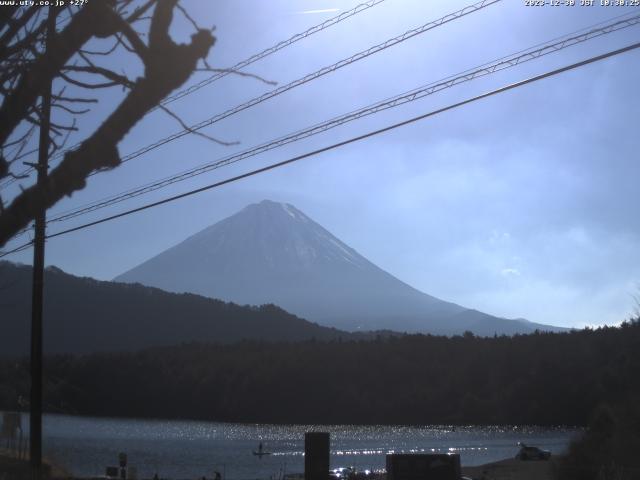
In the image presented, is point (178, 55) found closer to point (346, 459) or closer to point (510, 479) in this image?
point (510, 479)

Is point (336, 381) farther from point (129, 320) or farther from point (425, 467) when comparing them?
point (425, 467)

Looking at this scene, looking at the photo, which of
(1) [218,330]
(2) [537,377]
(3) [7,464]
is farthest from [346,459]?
(1) [218,330]

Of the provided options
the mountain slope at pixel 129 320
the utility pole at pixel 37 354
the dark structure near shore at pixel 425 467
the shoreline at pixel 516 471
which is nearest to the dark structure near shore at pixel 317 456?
the dark structure near shore at pixel 425 467

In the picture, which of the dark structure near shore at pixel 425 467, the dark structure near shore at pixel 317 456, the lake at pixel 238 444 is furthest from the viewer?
the lake at pixel 238 444

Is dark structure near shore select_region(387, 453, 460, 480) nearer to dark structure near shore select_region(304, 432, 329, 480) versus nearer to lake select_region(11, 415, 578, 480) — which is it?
dark structure near shore select_region(304, 432, 329, 480)

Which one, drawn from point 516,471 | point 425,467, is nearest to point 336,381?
point 516,471

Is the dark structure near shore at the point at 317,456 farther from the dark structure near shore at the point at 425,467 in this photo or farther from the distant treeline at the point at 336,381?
the distant treeline at the point at 336,381

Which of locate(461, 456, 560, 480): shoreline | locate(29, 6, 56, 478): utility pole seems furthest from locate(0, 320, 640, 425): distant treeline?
locate(29, 6, 56, 478): utility pole
